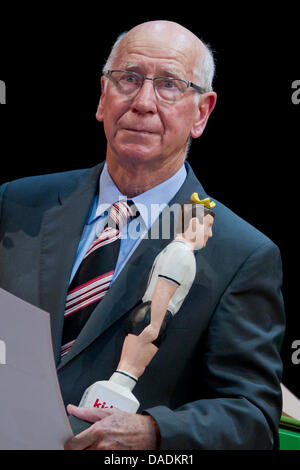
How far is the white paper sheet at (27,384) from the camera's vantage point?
4.22 ft

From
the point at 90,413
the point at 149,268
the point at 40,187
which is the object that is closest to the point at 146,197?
the point at 149,268

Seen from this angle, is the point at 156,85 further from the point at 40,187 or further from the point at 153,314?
the point at 153,314

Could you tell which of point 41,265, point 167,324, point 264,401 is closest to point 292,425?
point 264,401

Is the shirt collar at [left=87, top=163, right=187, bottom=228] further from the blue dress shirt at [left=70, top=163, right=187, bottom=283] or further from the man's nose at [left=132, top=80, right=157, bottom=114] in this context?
the man's nose at [left=132, top=80, right=157, bottom=114]

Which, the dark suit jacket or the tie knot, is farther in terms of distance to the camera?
the tie knot

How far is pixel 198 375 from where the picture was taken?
166 cm

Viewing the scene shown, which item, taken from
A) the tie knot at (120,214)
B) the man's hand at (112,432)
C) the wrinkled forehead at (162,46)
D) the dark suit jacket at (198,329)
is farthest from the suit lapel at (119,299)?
the wrinkled forehead at (162,46)

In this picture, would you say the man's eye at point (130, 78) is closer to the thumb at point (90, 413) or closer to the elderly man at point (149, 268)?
the elderly man at point (149, 268)

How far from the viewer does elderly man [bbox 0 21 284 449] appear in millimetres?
1569

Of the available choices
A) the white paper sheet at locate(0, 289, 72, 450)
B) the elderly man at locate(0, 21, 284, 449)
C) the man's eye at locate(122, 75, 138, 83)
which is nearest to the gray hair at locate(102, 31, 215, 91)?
the elderly man at locate(0, 21, 284, 449)

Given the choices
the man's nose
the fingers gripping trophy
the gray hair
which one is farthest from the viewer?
the gray hair

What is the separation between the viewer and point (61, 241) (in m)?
1.73

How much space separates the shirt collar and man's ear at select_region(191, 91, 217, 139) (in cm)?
12

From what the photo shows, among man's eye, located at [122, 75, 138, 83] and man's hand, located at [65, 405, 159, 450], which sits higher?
man's eye, located at [122, 75, 138, 83]
